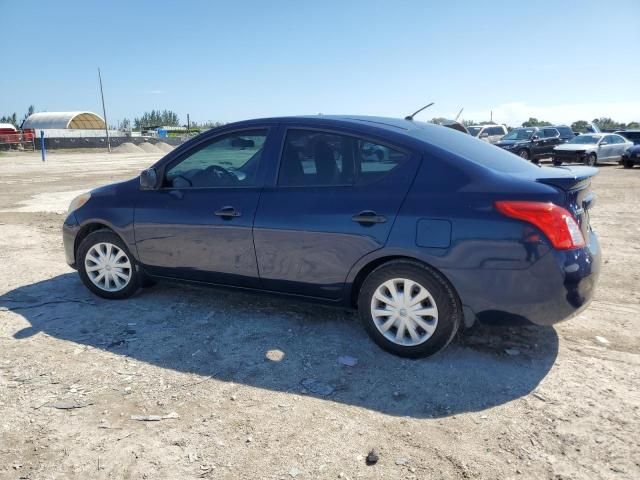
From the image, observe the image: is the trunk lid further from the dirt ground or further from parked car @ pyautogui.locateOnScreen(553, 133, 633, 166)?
parked car @ pyautogui.locateOnScreen(553, 133, 633, 166)

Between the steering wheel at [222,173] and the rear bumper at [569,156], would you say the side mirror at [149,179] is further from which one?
the rear bumper at [569,156]

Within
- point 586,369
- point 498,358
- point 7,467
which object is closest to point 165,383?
point 7,467

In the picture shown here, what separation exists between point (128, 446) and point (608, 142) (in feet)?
81.9

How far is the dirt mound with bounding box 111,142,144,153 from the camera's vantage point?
46531 mm

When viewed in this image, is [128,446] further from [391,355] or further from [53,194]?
[53,194]

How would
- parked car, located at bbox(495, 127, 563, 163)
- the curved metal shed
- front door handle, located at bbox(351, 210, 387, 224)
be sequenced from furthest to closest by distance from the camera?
the curved metal shed, parked car, located at bbox(495, 127, 563, 163), front door handle, located at bbox(351, 210, 387, 224)

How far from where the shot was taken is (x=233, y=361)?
3.60 m

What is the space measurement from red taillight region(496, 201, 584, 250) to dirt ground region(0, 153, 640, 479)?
0.91 m

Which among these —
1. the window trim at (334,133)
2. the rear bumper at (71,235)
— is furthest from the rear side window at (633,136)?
the rear bumper at (71,235)

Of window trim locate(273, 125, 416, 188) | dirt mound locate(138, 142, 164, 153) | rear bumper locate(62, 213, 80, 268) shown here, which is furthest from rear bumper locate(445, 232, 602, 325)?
dirt mound locate(138, 142, 164, 153)

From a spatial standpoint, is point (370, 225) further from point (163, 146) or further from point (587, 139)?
point (163, 146)

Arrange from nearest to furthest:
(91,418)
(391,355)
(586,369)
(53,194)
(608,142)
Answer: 1. (91,418)
2. (586,369)
3. (391,355)
4. (53,194)
5. (608,142)

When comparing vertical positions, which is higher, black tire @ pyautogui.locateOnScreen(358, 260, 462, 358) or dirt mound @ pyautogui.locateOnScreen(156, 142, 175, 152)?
dirt mound @ pyautogui.locateOnScreen(156, 142, 175, 152)

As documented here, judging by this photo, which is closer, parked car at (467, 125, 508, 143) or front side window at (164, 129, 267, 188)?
front side window at (164, 129, 267, 188)
